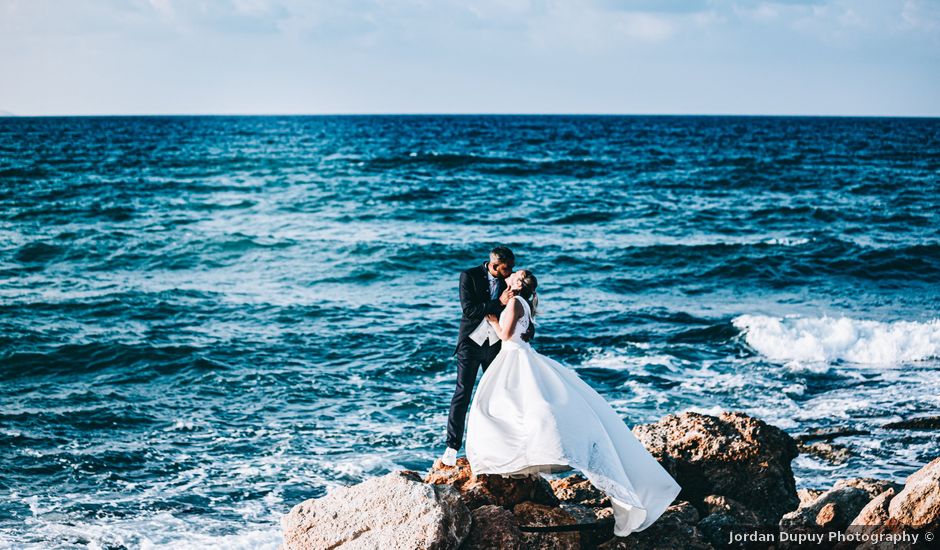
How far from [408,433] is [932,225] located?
85.6 ft

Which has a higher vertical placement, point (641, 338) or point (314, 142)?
point (314, 142)

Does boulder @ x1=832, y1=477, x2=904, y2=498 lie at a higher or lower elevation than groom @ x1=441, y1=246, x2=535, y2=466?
lower

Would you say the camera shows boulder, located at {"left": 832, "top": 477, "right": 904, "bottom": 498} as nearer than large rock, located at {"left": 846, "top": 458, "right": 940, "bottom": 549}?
No

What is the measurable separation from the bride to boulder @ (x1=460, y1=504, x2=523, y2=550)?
39 centimetres

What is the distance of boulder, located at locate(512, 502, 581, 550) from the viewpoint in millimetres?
6305

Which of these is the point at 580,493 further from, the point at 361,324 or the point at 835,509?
the point at 361,324

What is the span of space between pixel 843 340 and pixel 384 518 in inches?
491

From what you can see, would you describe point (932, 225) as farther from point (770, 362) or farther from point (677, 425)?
point (677, 425)

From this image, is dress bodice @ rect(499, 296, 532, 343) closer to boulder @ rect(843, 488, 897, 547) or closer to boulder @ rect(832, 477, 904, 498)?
boulder @ rect(843, 488, 897, 547)

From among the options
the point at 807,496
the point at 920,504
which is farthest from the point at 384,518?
the point at 807,496

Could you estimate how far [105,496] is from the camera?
985 centimetres

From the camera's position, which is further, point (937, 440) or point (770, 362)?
point (770, 362)

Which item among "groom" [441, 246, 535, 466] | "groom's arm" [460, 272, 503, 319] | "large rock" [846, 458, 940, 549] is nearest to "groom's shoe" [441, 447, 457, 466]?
"groom" [441, 246, 535, 466]

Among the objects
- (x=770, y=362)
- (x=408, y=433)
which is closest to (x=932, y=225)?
(x=770, y=362)
